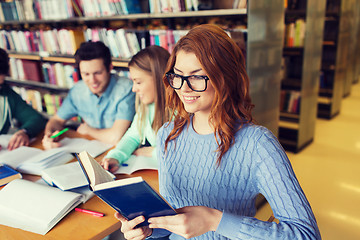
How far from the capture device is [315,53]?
11.2 ft

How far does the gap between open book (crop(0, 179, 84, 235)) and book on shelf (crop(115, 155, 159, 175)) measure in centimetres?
29

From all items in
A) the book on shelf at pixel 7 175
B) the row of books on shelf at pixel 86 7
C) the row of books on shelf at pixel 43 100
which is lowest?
the row of books on shelf at pixel 43 100

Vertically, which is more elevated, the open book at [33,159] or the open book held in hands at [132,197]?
the open book held in hands at [132,197]

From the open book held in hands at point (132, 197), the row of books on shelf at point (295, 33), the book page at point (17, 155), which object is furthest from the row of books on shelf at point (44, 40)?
the open book held in hands at point (132, 197)

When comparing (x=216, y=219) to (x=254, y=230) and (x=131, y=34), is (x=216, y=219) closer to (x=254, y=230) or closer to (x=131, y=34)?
(x=254, y=230)

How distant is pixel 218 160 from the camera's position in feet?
3.46

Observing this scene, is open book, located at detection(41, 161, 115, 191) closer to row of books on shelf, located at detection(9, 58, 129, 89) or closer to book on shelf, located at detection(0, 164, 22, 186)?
book on shelf, located at detection(0, 164, 22, 186)

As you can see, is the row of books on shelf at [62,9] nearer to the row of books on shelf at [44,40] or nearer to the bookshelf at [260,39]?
the bookshelf at [260,39]

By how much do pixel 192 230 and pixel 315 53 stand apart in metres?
3.14

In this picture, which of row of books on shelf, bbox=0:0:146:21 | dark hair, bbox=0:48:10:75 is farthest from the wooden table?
row of books on shelf, bbox=0:0:146:21

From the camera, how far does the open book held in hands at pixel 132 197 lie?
759mm

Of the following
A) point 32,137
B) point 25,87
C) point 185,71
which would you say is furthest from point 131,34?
point 25,87

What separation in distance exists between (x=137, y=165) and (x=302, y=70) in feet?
8.06

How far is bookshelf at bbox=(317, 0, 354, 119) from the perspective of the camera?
4145 mm
